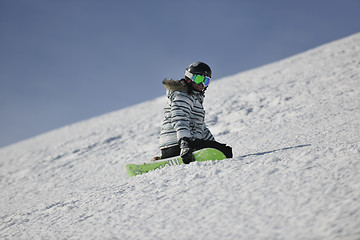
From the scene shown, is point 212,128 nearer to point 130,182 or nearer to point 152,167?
point 152,167

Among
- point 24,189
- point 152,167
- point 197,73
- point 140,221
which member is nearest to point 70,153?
point 24,189

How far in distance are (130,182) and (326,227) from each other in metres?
2.16

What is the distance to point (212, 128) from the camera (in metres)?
7.00

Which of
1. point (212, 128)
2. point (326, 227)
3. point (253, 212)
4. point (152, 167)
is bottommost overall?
point (326, 227)

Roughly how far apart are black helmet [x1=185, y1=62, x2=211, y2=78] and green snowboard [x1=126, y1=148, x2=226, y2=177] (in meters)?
0.92

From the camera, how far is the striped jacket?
3428 millimetres

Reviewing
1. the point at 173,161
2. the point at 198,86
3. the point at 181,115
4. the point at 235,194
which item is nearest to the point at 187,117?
the point at 181,115

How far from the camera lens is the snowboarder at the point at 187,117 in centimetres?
338

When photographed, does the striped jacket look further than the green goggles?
No

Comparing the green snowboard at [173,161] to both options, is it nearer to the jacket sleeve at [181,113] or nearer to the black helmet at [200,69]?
the jacket sleeve at [181,113]

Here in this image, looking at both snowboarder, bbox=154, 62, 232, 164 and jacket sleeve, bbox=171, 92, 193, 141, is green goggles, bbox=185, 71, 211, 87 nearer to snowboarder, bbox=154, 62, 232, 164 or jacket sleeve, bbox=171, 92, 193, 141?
snowboarder, bbox=154, 62, 232, 164

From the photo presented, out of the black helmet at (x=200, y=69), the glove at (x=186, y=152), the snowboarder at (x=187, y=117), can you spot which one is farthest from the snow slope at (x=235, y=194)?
the black helmet at (x=200, y=69)

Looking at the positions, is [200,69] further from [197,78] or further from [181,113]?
[181,113]

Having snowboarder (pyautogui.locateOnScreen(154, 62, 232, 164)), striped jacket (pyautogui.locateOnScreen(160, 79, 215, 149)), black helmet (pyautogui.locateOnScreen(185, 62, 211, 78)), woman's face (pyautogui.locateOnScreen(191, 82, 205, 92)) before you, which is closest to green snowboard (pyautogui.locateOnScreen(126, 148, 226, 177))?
snowboarder (pyautogui.locateOnScreen(154, 62, 232, 164))
